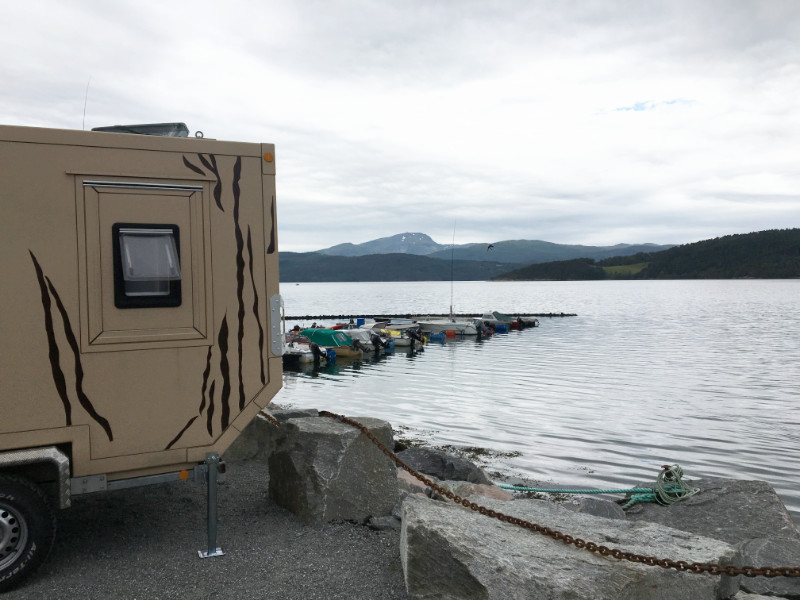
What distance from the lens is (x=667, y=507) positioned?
8.69 metres

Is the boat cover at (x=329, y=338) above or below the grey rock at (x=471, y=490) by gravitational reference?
below

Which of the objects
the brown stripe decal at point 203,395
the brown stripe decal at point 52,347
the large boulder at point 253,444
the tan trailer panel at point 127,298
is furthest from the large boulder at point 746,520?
the brown stripe decal at point 52,347

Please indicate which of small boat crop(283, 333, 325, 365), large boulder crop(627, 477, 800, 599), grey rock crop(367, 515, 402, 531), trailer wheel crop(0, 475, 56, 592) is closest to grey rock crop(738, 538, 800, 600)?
large boulder crop(627, 477, 800, 599)

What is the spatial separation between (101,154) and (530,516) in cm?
475

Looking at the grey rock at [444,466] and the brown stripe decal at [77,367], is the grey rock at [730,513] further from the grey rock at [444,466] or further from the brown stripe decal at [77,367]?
the brown stripe decal at [77,367]

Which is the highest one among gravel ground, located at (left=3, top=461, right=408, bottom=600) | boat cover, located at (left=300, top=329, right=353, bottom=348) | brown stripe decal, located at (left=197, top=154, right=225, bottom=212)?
brown stripe decal, located at (left=197, top=154, right=225, bottom=212)

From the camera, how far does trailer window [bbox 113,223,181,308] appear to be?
16.9 ft

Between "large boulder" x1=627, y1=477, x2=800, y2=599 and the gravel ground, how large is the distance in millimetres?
3889

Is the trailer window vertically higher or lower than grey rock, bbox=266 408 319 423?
higher

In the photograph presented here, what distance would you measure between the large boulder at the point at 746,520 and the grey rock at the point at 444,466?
2.72m

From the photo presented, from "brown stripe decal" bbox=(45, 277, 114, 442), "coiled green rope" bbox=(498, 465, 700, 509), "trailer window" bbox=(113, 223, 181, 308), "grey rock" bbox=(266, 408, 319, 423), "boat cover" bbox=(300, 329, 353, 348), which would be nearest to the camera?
"brown stripe decal" bbox=(45, 277, 114, 442)

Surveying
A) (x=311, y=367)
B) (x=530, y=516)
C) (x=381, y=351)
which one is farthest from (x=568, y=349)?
(x=530, y=516)

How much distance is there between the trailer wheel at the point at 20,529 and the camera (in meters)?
4.73

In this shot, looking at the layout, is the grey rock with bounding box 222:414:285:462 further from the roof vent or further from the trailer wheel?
the roof vent
